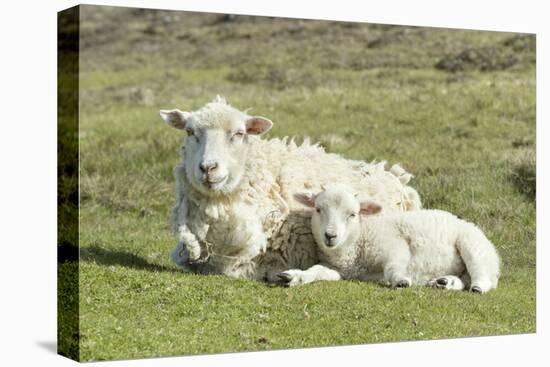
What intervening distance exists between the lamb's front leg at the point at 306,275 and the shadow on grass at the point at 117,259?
117 centimetres

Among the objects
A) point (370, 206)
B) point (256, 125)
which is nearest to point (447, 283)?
point (370, 206)

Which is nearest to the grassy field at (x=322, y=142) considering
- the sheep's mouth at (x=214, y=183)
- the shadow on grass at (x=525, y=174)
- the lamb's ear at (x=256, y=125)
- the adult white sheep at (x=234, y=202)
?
the shadow on grass at (x=525, y=174)

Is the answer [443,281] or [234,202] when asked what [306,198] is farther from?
[443,281]

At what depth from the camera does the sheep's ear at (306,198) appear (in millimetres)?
10195

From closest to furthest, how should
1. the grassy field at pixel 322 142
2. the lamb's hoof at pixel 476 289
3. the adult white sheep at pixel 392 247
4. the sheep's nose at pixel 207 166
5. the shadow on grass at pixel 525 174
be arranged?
the grassy field at pixel 322 142 → the sheep's nose at pixel 207 166 → the adult white sheep at pixel 392 247 → the lamb's hoof at pixel 476 289 → the shadow on grass at pixel 525 174

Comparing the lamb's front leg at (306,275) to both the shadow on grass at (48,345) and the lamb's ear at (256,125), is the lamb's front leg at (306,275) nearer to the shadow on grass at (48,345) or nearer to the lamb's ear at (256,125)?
the lamb's ear at (256,125)

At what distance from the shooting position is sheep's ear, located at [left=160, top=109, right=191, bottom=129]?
984 centimetres

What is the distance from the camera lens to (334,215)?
9914mm

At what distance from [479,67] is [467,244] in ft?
32.3

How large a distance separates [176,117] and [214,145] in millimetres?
593

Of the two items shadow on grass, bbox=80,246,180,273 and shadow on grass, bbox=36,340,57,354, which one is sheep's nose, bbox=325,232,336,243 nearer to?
shadow on grass, bbox=80,246,180,273

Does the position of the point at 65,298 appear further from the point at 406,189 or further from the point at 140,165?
the point at 140,165

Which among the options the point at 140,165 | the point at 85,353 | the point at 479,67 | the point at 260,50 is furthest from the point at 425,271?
the point at 260,50

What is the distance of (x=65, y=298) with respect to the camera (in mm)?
8961
